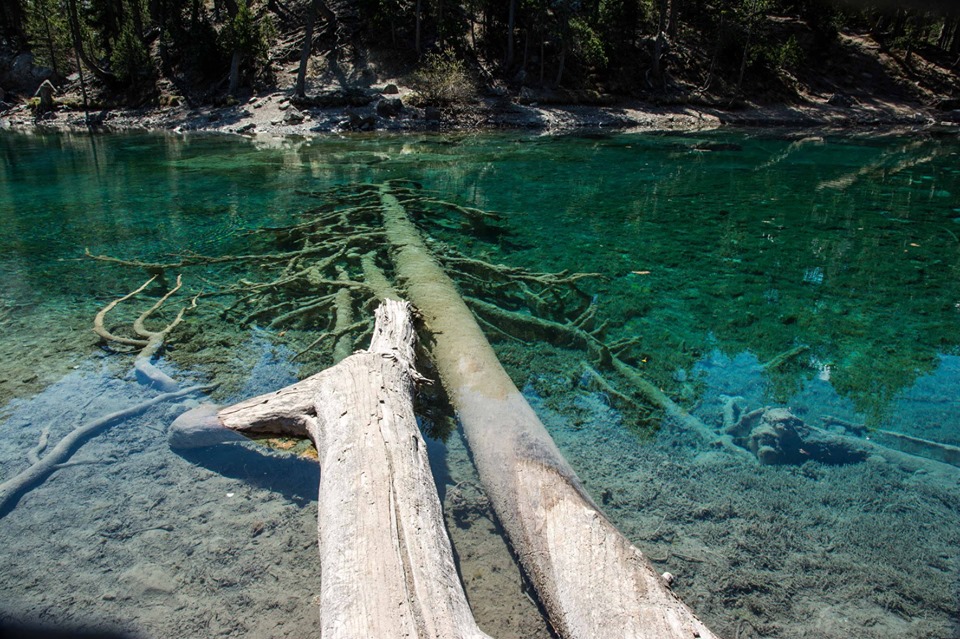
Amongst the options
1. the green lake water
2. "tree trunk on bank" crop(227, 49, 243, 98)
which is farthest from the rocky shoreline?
the green lake water

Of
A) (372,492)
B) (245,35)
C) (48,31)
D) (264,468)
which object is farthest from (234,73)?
(372,492)

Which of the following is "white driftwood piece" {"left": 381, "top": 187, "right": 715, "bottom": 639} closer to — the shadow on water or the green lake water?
the green lake water

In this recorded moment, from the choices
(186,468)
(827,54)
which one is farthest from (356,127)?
(827,54)

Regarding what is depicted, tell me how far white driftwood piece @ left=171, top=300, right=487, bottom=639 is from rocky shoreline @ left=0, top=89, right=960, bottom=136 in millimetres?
24863

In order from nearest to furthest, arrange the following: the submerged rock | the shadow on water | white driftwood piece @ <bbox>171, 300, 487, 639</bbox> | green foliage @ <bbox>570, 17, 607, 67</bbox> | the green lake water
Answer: white driftwood piece @ <bbox>171, 300, 487, 639</bbox>
the green lake water
the shadow on water
the submerged rock
green foliage @ <bbox>570, 17, 607, 67</bbox>

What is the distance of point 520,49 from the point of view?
35.5m

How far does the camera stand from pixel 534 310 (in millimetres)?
6891

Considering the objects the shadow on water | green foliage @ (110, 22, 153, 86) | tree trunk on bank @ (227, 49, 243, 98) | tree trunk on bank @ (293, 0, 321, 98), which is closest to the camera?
the shadow on water

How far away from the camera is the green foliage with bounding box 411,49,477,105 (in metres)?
29.6

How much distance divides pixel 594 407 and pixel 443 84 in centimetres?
2815

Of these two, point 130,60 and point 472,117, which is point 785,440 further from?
point 130,60

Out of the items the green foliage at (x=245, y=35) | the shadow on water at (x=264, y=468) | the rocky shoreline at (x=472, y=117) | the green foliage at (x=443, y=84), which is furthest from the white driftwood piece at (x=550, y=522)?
the green foliage at (x=245, y=35)

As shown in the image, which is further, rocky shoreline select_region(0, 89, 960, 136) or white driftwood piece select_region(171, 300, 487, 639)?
rocky shoreline select_region(0, 89, 960, 136)

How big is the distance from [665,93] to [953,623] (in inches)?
1400
